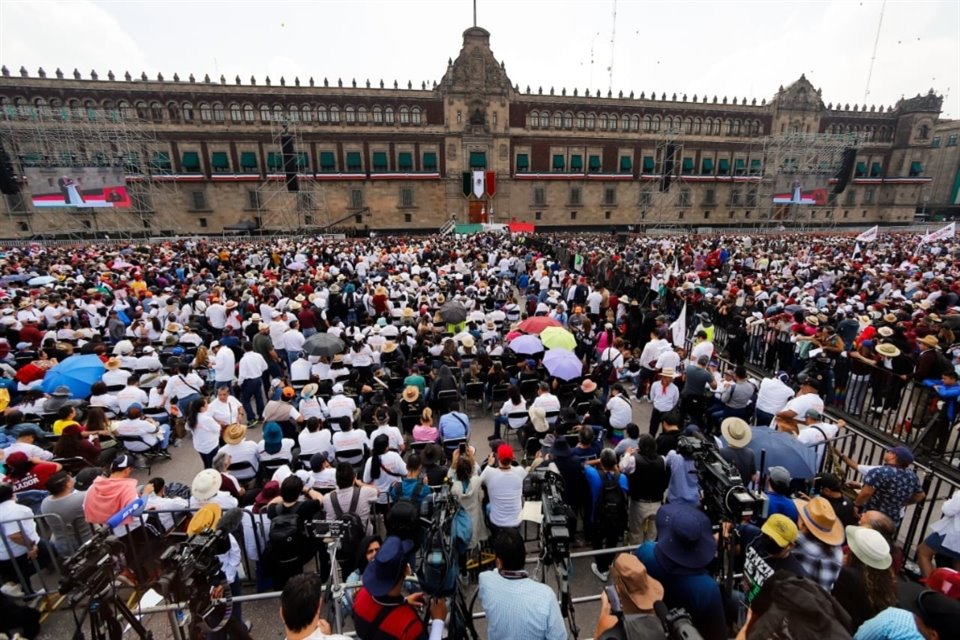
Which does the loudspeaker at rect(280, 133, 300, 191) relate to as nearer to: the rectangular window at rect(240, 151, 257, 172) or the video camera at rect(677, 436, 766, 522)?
the rectangular window at rect(240, 151, 257, 172)

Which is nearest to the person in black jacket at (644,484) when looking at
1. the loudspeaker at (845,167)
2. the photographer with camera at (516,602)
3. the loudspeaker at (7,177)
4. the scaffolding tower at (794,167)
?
the photographer with camera at (516,602)

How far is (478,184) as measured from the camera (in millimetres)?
41281

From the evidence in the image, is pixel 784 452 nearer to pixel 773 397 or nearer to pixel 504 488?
pixel 773 397

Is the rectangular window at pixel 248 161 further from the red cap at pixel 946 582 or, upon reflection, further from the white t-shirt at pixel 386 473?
the red cap at pixel 946 582

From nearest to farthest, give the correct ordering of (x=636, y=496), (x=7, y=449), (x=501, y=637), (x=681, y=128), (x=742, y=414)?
(x=501, y=637) < (x=636, y=496) < (x=7, y=449) < (x=742, y=414) < (x=681, y=128)

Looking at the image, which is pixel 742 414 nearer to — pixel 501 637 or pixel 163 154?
pixel 501 637

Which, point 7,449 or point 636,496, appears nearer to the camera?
point 636,496

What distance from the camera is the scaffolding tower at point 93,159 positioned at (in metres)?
30.8

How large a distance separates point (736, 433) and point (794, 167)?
159ft

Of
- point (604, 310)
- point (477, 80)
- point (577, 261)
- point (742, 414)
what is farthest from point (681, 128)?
point (742, 414)

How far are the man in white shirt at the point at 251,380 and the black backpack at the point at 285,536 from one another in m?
4.56

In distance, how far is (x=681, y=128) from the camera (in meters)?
44.4

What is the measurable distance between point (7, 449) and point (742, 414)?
1010 centimetres

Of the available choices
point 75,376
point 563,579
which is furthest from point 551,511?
point 75,376
